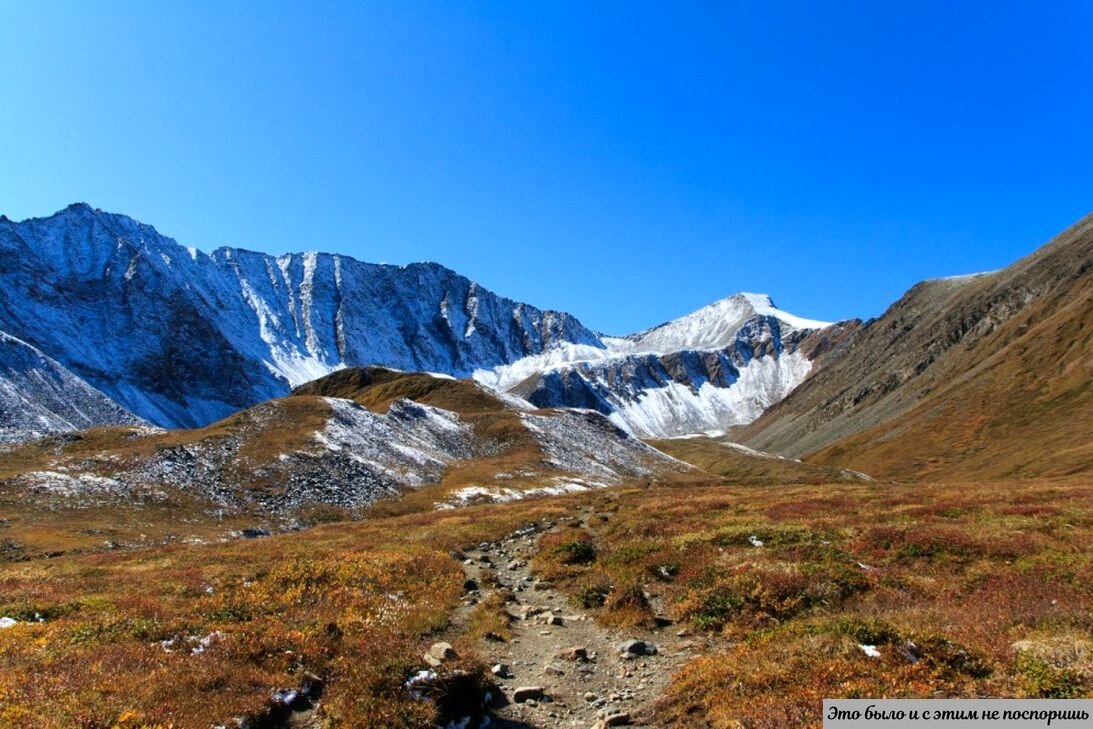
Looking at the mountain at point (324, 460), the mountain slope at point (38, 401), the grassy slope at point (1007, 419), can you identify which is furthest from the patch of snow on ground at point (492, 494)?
the mountain slope at point (38, 401)

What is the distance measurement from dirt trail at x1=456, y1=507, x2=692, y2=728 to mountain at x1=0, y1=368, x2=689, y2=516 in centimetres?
5564

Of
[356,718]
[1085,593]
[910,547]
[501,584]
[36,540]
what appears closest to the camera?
[356,718]

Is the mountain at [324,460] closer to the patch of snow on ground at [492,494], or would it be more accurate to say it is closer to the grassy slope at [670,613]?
the patch of snow on ground at [492,494]

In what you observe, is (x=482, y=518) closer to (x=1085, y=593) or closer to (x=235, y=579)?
(x=235, y=579)

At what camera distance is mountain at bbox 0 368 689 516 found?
68.1 meters

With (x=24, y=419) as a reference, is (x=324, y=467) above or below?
below

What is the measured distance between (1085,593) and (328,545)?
34979 millimetres

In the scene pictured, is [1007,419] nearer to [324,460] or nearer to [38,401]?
[324,460]

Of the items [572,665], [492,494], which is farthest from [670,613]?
[492,494]

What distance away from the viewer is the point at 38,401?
17938 cm

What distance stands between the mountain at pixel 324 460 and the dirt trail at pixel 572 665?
55640mm

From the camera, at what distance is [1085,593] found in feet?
54.4

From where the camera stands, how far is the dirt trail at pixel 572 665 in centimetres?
1320

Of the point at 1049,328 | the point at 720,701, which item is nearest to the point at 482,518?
the point at 720,701
